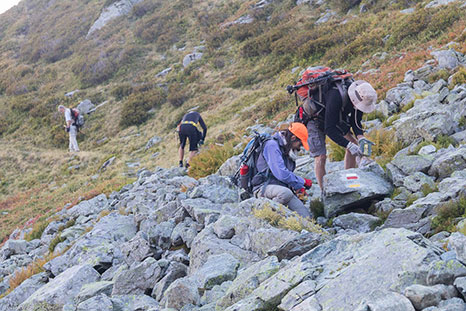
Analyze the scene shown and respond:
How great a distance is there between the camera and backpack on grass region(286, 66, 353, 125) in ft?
20.2

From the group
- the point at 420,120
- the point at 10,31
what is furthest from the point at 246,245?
the point at 10,31

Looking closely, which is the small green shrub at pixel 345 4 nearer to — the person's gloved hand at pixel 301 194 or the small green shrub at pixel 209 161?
the small green shrub at pixel 209 161

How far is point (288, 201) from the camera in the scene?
605 cm

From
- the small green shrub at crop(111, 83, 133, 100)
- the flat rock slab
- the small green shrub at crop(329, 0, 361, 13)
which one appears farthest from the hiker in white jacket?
the flat rock slab

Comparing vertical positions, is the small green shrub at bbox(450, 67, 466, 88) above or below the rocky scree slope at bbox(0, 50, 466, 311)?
below

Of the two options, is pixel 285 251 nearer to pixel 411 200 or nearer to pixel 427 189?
pixel 411 200

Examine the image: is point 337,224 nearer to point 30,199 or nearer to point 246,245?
point 246,245

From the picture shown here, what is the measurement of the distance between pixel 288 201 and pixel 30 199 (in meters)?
14.3

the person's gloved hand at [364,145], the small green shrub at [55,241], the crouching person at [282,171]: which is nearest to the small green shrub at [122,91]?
the small green shrub at [55,241]

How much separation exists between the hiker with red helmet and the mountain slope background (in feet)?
19.3

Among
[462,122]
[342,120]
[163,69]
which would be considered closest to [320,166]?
[342,120]

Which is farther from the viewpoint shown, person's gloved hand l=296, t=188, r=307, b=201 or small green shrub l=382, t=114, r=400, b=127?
small green shrub l=382, t=114, r=400, b=127

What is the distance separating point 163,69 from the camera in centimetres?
2858

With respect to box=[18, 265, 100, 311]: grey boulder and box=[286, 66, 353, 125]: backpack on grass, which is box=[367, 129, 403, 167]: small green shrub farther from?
box=[18, 265, 100, 311]: grey boulder
